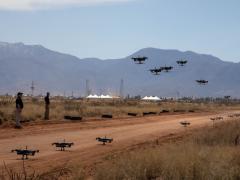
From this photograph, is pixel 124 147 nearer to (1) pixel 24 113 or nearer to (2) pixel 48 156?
(2) pixel 48 156

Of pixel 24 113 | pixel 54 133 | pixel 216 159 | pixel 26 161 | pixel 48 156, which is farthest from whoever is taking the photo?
pixel 24 113

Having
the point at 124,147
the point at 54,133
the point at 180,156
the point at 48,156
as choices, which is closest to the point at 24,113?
the point at 54,133

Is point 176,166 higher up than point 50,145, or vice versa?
point 176,166

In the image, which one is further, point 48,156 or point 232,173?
point 48,156

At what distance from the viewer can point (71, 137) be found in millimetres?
26141

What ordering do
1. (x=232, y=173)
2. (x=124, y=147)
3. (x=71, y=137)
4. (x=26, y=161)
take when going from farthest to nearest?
1. (x=71, y=137)
2. (x=124, y=147)
3. (x=26, y=161)
4. (x=232, y=173)

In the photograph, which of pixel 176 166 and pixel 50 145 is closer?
pixel 176 166

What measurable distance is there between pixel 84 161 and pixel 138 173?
4.86 m

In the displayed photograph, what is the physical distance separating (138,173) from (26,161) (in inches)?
193

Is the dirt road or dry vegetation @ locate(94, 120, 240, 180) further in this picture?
the dirt road

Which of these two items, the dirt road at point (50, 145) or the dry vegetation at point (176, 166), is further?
the dirt road at point (50, 145)

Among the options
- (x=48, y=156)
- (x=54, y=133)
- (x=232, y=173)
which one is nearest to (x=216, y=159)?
(x=232, y=173)

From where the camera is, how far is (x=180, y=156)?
13.8 metres

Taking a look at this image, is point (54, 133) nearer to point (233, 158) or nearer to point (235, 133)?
point (235, 133)
